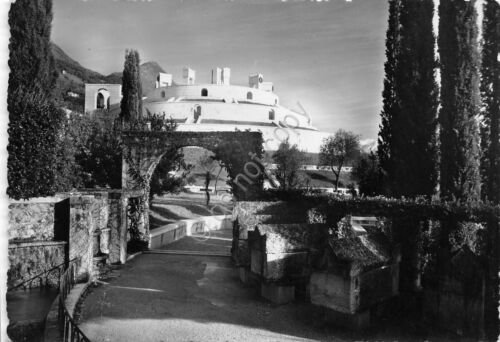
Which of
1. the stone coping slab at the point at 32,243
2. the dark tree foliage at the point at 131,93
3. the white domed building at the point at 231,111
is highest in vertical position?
the white domed building at the point at 231,111

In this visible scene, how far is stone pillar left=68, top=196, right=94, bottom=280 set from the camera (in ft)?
27.2

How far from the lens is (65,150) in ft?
48.7

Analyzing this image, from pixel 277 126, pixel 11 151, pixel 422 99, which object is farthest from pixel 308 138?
pixel 11 151

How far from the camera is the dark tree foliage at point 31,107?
10852 mm

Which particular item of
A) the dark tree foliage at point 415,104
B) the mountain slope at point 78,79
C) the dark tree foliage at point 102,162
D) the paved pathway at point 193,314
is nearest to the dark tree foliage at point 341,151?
the dark tree foliage at point 102,162

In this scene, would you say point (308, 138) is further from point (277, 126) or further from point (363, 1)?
point (363, 1)

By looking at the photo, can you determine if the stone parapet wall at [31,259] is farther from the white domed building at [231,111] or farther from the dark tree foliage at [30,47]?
the white domed building at [231,111]

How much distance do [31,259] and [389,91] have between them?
13.0 meters

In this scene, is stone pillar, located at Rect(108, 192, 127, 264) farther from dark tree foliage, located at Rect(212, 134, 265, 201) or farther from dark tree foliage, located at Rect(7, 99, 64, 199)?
dark tree foliage, located at Rect(212, 134, 265, 201)

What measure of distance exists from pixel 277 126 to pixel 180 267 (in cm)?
4829

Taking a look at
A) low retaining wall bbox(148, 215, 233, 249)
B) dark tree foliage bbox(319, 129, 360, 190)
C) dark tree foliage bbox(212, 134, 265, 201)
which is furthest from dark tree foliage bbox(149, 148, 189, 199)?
dark tree foliage bbox(319, 129, 360, 190)

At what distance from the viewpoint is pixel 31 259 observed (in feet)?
28.3

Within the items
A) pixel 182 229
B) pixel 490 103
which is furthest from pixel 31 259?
pixel 490 103

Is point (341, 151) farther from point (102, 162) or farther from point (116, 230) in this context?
point (116, 230)
